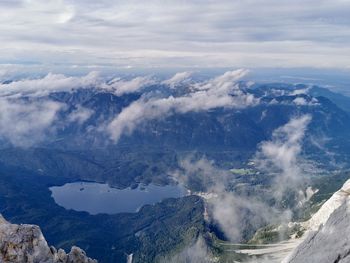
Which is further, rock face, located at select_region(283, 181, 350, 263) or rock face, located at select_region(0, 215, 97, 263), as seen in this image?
rock face, located at select_region(0, 215, 97, 263)

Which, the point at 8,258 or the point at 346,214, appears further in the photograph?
the point at 8,258

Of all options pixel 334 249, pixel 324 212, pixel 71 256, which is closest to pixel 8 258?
pixel 71 256

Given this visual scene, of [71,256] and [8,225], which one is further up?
[8,225]

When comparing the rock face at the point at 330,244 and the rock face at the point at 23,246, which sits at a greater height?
the rock face at the point at 330,244

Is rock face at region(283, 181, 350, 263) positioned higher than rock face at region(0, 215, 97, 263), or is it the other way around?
rock face at region(283, 181, 350, 263)

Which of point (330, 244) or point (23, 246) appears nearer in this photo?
point (330, 244)

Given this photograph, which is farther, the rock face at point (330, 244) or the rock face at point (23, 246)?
the rock face at point (23, 246)

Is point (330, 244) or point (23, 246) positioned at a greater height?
point (330, 244)

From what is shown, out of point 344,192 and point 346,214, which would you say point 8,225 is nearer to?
point 344,192
